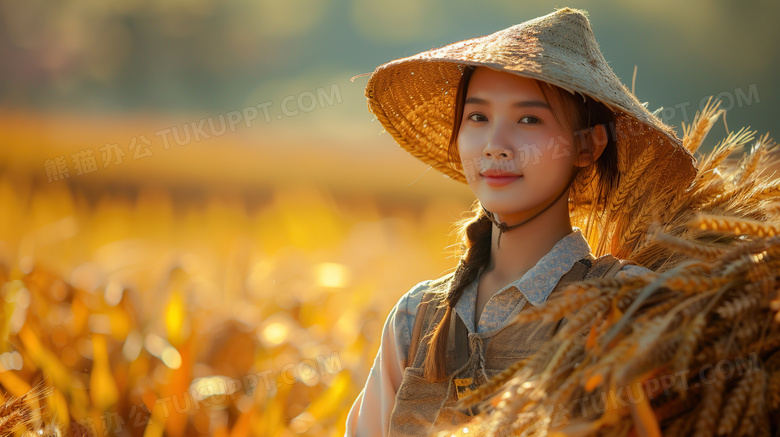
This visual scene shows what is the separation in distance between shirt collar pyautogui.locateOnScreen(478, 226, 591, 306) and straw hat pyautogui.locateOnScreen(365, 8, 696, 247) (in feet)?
0.78

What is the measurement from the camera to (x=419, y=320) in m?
1.45

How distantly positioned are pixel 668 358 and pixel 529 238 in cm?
67

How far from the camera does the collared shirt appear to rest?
1.32 meters

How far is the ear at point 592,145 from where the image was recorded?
1404 mm

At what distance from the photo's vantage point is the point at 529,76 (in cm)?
117

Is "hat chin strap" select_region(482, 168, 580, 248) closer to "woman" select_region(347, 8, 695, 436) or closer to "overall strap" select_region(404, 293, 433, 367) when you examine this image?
"woman" select_region(347, 8, 695, 436)

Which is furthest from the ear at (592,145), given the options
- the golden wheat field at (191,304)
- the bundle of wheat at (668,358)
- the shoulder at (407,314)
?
the golden wheat field at (191,304)

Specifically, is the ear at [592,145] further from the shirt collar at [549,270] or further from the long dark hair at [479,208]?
the shirt collar at [549,270]

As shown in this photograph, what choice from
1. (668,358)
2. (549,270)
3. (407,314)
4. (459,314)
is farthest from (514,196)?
(668,358)

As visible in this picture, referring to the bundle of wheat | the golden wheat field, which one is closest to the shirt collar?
the bundle of wheat

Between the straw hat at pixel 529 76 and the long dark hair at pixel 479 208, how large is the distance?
3 cm

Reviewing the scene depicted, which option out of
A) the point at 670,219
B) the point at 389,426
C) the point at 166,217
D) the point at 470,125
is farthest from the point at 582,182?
the point at 166,217

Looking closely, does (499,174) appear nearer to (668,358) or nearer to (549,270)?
(549,270)

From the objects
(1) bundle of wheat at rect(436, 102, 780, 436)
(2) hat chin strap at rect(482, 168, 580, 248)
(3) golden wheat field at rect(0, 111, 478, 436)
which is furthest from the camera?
(3) golden wheat field at rect(0, 111, 478, 436)
